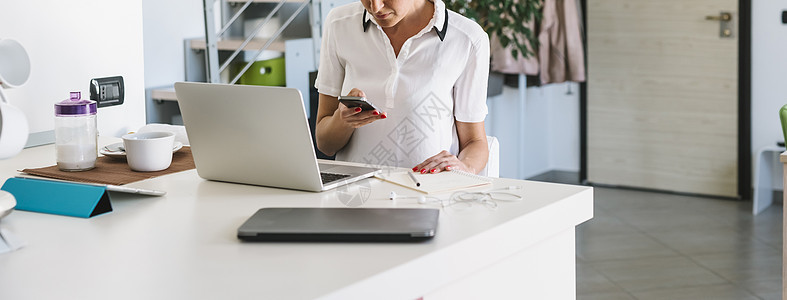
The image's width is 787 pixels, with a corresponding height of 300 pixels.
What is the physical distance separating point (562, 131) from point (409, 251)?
15.0 ft

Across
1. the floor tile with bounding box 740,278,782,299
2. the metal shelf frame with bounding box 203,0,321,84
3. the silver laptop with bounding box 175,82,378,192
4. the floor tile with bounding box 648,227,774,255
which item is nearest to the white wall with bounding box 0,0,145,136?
the silver laptop with bounding box 175,82,378,192

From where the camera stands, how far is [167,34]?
407 centimetres

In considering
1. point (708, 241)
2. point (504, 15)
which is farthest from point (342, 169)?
point (504, 15)

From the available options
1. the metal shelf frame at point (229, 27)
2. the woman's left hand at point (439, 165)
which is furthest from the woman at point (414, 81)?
the metal shelf frame at point (229, 27)

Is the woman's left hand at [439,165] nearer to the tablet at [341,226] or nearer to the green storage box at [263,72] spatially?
the tablet at [341,226]

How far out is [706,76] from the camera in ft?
16.4

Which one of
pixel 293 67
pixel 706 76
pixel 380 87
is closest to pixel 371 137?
pixel 380 87

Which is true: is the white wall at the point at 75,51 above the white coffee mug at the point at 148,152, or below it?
above

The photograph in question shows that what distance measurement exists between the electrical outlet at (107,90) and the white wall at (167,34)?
1.43 m

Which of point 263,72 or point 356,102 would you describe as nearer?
point 356,102

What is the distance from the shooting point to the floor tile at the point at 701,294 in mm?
3305

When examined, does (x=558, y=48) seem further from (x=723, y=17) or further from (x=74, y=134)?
(x=74, y=134)

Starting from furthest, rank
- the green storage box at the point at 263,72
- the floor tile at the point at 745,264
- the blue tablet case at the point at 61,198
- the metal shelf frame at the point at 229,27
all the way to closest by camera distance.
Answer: the green storage box at the point at 263,72
the metal shelf frame at the point at 229,27
the floor tile at the point at 745,264
the blue tablet case at the point at 61,198

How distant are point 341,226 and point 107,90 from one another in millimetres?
1442
